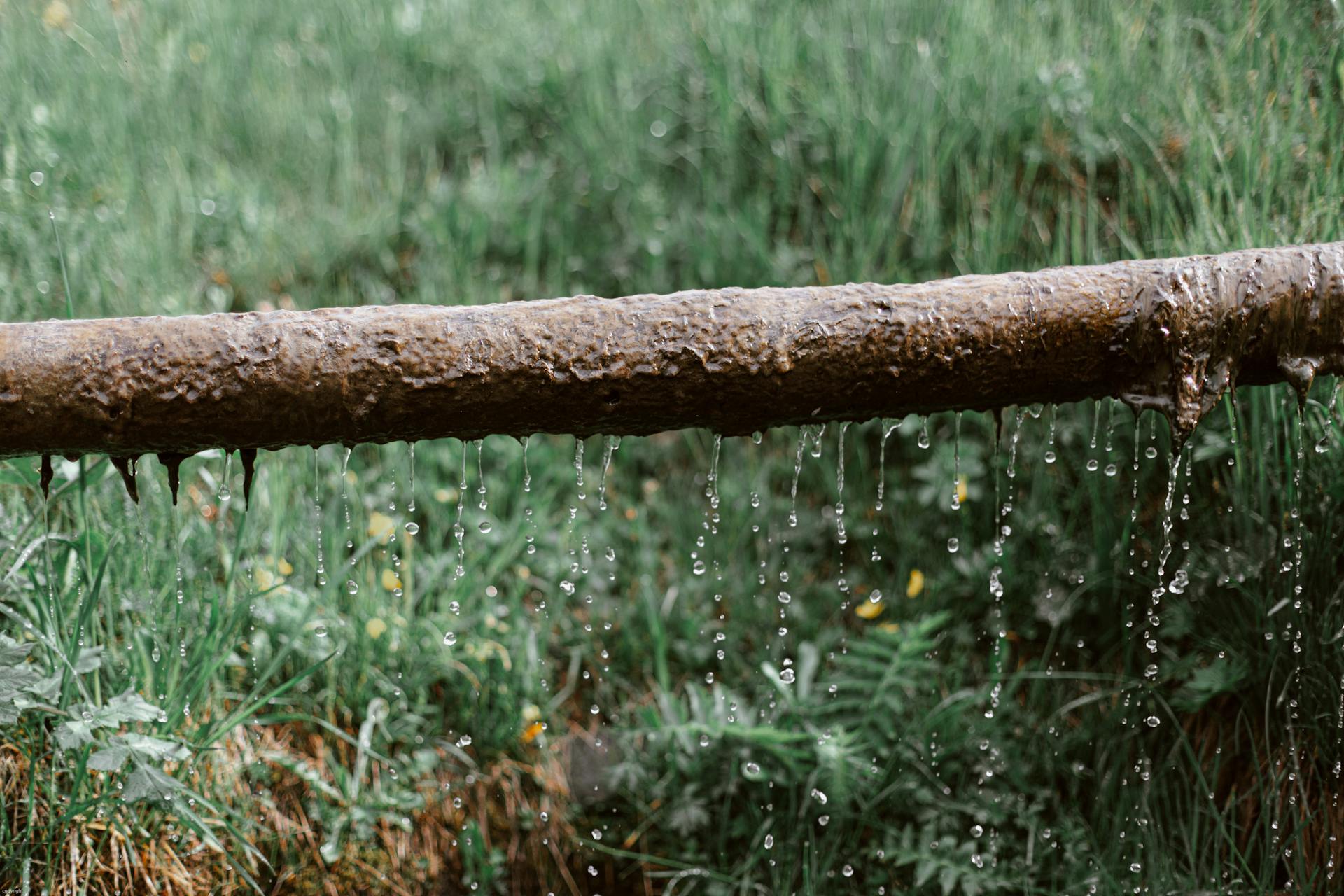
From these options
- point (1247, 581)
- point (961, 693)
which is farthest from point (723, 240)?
point (1247, 581)

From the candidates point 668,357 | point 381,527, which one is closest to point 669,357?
point 668,357

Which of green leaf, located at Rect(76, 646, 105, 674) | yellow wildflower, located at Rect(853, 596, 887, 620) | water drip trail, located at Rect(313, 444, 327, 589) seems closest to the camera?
green leaf, located at Rect(76, 646, 105, 674)

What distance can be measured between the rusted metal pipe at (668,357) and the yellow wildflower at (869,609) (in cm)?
118

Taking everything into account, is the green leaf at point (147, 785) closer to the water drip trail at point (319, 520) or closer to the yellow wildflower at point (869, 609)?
the water drip trail at point (319, 520)

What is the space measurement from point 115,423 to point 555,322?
742mm

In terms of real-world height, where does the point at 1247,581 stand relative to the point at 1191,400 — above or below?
below

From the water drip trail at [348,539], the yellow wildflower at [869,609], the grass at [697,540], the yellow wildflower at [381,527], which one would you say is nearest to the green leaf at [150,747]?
the grass at [697,540]

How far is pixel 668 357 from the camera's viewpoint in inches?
66.0

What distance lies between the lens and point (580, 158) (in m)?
3.81

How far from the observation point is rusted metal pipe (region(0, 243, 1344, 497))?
1620mm

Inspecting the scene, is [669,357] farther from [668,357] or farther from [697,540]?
[697,540]

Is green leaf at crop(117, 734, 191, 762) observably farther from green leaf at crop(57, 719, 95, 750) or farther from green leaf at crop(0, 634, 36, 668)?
green leaf at crop(0, 634, 36, 668)

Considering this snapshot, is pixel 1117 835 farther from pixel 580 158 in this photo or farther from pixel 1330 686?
pixel 580 158

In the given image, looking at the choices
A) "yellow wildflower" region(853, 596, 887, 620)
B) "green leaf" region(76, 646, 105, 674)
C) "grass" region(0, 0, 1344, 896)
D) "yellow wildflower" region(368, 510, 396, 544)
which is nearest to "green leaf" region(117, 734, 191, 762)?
"grass" region(0, 0, 1344, 896)
